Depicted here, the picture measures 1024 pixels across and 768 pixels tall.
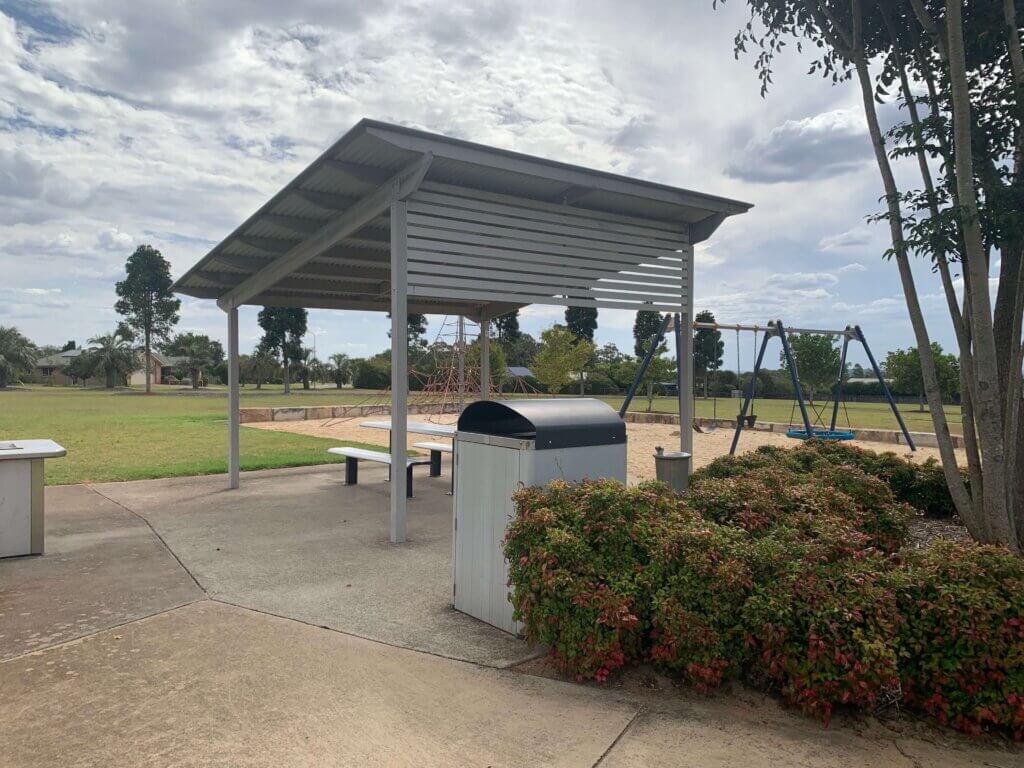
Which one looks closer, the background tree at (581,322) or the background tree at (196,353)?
the background tree at (581,322)

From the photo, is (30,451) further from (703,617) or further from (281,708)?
(703,617)

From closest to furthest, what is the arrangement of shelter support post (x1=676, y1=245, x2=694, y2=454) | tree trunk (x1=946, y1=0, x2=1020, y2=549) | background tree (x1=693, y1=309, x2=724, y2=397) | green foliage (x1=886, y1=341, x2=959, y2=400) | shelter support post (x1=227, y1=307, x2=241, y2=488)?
tree trunk (x1=946, y1=0, x2=1020, y2=549), shelter support post (x1=676, y1=245, x2=694, y2=454), shelter support post (x1=227, y1=307, x2=241, y2=488), green foliage (x1=886, y1=341, x2=959, y2=400), background tree (x1=693, y1=309, x2=724, y2=397)

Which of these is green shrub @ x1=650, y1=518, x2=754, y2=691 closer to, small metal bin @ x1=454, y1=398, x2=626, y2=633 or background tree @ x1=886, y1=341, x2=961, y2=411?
small metal bin @ x1=454, y1=398, x2=626, y2=633

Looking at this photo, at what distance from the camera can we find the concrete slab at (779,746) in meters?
2.60

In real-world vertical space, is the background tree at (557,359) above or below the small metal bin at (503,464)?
above

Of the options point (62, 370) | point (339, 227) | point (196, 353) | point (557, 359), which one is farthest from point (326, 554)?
point (62, 370)

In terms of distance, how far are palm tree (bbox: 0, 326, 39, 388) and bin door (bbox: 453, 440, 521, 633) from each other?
77.1m

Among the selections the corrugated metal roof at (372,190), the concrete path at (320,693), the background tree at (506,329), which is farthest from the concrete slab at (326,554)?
the background tree at (506,329)

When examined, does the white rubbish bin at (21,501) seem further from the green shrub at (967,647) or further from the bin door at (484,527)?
the green shrub at (967,647)

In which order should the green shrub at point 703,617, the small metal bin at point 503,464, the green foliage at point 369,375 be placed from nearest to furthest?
the green shrub at point 703,617, the small metal bin at point 503,464, the green foliage at point 369,375

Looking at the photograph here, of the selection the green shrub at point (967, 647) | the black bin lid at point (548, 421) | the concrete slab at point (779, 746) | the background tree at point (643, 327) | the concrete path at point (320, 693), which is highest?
the background tree at point (643, 327)

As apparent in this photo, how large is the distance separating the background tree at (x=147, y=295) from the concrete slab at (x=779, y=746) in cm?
5552

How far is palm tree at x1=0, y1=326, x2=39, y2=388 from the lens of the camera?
65125 mm

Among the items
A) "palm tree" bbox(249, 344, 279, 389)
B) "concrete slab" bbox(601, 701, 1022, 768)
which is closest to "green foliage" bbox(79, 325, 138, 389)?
"palm tree" bbox(249, 344, 279, 389)
